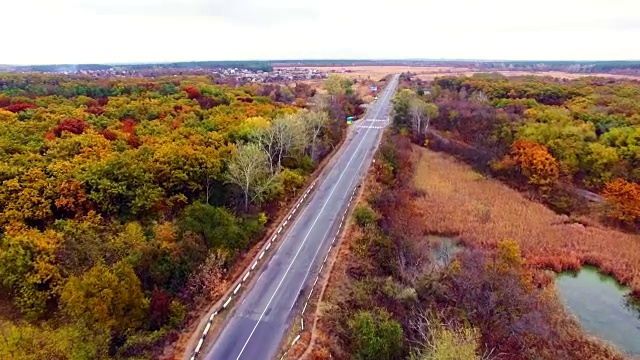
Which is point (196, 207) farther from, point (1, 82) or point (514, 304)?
point (1, 82)

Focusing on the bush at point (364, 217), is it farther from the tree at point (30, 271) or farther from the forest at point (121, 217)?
the tree at point (30, 271)

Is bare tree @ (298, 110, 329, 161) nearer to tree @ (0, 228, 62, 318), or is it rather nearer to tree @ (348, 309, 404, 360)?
tree @ (348, 309, 404, 360)

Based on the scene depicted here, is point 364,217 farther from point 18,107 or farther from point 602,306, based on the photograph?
point 18,107

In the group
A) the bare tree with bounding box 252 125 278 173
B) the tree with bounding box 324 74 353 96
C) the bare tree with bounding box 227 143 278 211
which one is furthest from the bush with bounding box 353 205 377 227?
the tree with bounding box 324 74 353 96

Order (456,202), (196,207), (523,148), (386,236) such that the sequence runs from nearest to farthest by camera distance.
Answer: (196,207) → (386,236) → (456,202) → (523,148)

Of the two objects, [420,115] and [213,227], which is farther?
[420,115]

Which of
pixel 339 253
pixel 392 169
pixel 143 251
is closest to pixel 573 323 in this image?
pixel 339 253

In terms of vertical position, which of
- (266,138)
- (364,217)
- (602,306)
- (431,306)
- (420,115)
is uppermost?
(266,138)

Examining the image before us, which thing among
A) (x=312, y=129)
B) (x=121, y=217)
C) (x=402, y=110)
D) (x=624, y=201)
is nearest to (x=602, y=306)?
(x=624, y=201)
